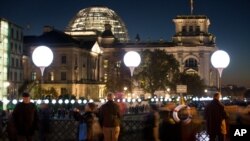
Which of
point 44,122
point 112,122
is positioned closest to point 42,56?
point 44,122

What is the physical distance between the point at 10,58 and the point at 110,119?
87.7m

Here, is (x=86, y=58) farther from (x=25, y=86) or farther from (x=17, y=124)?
(x=17, y=124)

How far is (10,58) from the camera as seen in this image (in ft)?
357

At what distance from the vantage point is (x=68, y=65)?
461ft

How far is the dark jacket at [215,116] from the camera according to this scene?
2248cm

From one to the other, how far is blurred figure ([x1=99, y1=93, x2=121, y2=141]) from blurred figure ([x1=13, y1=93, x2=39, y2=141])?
3692mm

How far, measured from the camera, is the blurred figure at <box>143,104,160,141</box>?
71.8 ft

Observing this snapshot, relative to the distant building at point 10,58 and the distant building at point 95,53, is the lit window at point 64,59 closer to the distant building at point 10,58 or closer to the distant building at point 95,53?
the distant building at point 95,53

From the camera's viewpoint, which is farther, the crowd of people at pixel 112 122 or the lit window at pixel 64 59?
the lit window at pixel 64 59

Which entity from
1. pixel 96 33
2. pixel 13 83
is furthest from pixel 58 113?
pixel 96 33

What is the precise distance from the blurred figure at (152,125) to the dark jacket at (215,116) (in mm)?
2044

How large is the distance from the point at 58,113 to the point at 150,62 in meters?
68.6

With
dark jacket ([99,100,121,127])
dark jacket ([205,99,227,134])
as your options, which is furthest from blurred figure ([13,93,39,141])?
dark jacket ([205,99,227,134])

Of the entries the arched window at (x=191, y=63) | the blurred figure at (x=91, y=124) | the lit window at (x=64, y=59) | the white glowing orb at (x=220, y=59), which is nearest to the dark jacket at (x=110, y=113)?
the blurred figure at (x=91, y=124)
